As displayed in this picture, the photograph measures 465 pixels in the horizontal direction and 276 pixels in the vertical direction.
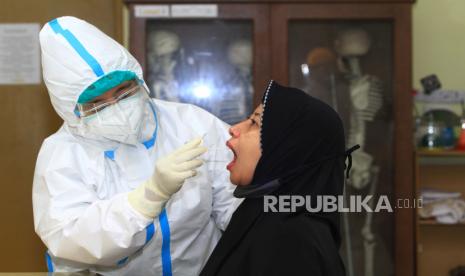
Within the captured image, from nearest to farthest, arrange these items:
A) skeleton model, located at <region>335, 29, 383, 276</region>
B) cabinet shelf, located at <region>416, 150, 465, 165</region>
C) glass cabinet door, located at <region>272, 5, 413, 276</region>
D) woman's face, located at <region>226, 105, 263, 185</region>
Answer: woman's face, located at <region>226, 105, 263, 185</region>
glass cabinet door, located at <region>272, 5, 413, 276</region>
skeleton model, located at <region>335, 29, 383, 276</region>
cabinet shelf, located at <region>416, 150, 465, 165</region>

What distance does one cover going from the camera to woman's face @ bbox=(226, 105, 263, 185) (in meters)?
1.37

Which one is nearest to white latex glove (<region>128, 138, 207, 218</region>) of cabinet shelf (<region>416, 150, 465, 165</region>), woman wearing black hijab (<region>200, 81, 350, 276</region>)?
woman wearing black hijab (<region>200, 81, 350, 276</region>)

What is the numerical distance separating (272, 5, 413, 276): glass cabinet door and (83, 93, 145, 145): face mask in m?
0.94

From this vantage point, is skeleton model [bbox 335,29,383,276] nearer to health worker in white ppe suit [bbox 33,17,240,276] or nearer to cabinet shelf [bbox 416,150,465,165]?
cabinet shelf [bbox 416,150,465,165]

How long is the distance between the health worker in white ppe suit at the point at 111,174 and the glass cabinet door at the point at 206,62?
2.50 feet

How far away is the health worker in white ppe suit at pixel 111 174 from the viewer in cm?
140

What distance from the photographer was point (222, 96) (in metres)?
2.53

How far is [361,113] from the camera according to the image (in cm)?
250

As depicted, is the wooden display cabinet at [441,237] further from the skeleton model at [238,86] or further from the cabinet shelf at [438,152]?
the skeleton model at [238,86]

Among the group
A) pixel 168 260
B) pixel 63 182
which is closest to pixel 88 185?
pixel 63 182

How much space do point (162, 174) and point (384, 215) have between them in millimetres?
1440

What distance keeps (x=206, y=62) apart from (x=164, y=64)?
192 millimetres

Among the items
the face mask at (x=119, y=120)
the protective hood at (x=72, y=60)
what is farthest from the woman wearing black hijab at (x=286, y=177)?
the protective hood at (x=72, y=60)

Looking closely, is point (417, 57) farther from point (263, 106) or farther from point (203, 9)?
point (263, 106)
